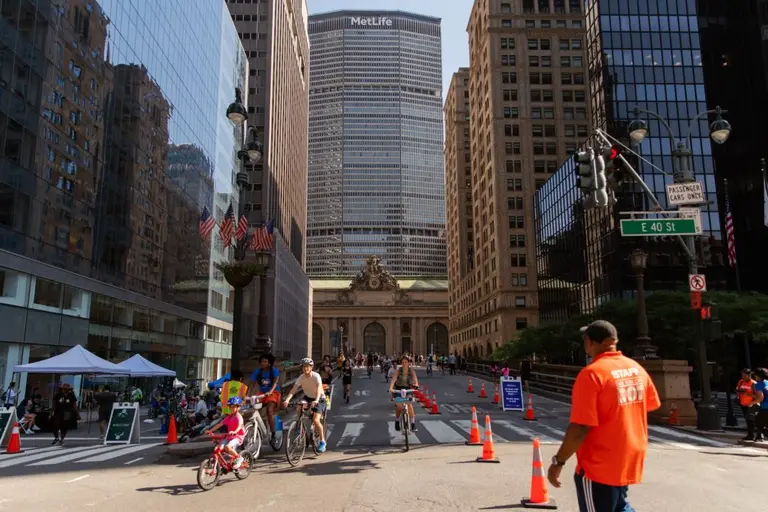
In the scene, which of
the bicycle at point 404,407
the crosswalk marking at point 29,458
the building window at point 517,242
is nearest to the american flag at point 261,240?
the crosswalk marking at point 29,458

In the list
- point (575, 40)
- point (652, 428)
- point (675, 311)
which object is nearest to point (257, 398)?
point (652, 428)

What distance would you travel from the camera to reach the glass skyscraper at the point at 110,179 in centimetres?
2577

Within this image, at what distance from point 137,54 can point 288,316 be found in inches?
1800

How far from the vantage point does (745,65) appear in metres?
58.3

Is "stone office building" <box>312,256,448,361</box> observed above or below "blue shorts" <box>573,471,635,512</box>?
above

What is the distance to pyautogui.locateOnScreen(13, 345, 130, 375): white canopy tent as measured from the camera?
64.6ft

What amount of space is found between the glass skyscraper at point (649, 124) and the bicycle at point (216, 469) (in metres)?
51.0

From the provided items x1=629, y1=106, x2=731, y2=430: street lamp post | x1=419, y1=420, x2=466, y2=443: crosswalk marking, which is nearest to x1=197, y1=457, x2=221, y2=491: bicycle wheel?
x1=419, y1=420, x2=466, y2=443: crosswalk marking

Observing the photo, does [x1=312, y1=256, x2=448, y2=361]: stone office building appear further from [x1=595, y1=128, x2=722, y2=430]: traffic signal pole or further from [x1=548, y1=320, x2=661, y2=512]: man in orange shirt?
[x1=548, y1=320, x2=661, y2=512]: man in orange shirt

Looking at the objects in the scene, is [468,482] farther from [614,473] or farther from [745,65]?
[745,65]

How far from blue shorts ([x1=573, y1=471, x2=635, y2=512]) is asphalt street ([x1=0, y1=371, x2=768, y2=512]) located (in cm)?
320

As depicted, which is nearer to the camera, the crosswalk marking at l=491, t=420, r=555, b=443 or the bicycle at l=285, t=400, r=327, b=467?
the bicycle at l=285, t=400, r=327, b=467

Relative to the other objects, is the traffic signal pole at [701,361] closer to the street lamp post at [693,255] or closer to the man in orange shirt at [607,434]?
the street lamp post at [693,255]

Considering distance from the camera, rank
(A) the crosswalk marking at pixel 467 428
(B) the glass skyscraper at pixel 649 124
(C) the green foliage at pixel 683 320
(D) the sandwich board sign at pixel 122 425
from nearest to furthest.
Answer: (A) the crosswalk marking at pixel 467 428, (D) the sandwich board sign at pixel 122 425, (C) the green foliage at pixel 683 320, (B) the glass skyscraper at pixel 649 124
